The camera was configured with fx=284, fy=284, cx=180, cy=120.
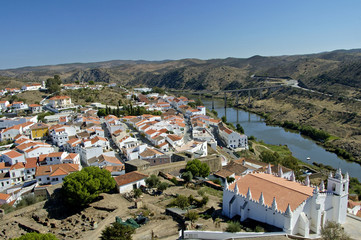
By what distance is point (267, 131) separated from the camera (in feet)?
186

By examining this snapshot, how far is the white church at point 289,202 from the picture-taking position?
14.2 m

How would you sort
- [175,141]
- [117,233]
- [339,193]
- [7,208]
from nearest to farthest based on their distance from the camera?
[117,233] → [339,193] → [7,208] → [175,141]

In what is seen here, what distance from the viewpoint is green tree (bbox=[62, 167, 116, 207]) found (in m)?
19.1

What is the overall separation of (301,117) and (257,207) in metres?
53.1

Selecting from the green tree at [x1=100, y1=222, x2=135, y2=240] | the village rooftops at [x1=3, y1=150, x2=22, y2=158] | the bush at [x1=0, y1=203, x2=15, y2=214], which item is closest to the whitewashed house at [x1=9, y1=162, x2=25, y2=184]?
the village rooftops at [x1=3, y1=150, x2=22, y2=158]

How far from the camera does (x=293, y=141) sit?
49.4 m

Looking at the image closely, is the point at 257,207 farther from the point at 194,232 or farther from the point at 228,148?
the point at 228,148

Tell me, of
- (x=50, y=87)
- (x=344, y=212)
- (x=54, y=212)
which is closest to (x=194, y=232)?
(x=344, y=212)

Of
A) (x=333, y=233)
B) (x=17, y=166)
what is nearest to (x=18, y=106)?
(x=17, y=166)

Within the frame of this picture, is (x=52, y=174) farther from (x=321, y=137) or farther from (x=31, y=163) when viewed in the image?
(x=321, y=137)

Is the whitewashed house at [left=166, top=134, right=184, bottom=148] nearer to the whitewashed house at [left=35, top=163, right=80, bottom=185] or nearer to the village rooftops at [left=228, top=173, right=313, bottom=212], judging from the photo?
the whitewashed house at [left=35, top=163, right=80, bottom=185]

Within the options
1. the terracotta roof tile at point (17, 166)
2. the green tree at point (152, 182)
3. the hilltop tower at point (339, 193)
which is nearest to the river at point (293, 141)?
the hilltop tower at point (339, 193)

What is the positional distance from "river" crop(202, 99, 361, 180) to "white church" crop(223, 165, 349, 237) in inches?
883

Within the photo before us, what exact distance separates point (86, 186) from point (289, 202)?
42.8 ft
